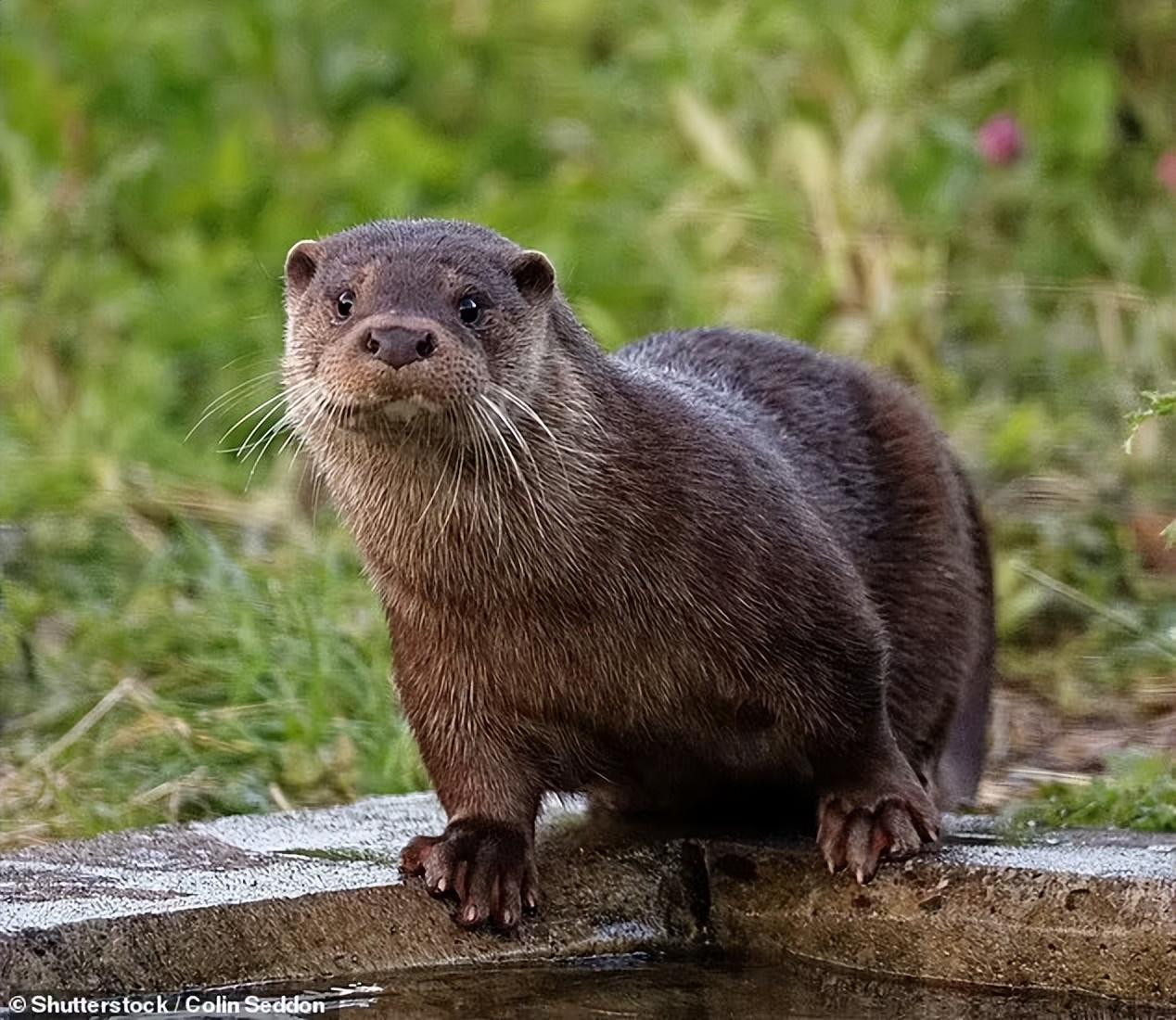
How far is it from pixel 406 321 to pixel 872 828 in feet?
2.90

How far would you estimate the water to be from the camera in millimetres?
2820

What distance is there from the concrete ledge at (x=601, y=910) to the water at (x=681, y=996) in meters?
0.03

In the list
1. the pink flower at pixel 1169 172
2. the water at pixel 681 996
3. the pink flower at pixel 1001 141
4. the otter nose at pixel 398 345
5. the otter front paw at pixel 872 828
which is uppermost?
the pink flower at pixel 1001 141

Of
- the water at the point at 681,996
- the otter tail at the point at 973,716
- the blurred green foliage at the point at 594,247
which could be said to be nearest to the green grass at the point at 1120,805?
the otter tail at the point at 973,716

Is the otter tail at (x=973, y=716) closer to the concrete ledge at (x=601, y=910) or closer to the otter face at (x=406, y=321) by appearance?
the concrete ledge at (x=601, y=910)

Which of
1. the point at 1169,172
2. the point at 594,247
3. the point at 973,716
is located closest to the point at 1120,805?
the point at 973,716

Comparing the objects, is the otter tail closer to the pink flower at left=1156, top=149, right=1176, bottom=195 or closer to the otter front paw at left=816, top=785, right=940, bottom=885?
the otter front paw at left=816, top=785, right=940, bottom=885

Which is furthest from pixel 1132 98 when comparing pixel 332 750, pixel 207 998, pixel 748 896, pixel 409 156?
pixel 207 998

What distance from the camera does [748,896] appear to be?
3158mm

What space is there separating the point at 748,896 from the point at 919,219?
137 inches

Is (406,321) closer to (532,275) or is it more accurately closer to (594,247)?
(532,275)

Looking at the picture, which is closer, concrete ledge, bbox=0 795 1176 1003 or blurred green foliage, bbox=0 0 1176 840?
concrete ledge, bbox=0 795 1176 1003

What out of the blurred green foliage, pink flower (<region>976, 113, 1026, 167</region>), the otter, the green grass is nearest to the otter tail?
the green grass

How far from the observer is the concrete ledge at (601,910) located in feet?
9.32
